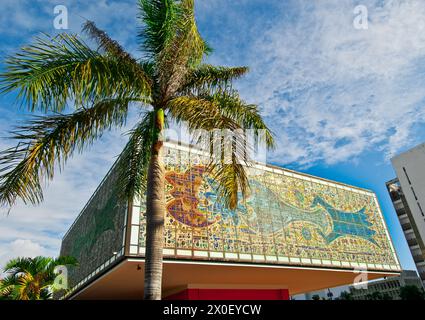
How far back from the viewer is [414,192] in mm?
53812

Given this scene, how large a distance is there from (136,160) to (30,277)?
9.60 metres

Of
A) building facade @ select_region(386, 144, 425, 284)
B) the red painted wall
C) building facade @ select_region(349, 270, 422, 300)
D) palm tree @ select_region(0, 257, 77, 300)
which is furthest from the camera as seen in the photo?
building facade @ select_region(349, 270, 422, 300)

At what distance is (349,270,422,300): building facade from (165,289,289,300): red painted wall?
66001 mm

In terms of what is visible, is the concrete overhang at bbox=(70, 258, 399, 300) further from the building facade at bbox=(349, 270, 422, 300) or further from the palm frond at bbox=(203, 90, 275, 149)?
the building facade at bbox=(349, 270, 422, 300)

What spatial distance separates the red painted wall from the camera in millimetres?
19609

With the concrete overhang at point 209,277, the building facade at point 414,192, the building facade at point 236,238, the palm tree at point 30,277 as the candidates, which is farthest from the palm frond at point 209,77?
the building facade at point 414,192

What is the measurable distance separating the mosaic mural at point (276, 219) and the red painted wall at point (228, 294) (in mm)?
4623

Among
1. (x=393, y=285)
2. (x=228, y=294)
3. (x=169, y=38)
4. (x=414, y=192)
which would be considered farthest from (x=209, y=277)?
(x=393, y=285)

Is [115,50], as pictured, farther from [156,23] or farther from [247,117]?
[247,117]

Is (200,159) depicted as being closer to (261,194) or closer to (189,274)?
(261,194)

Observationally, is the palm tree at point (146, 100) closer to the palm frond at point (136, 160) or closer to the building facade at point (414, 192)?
the palm frond at point (136, 160)

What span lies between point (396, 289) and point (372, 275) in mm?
73902

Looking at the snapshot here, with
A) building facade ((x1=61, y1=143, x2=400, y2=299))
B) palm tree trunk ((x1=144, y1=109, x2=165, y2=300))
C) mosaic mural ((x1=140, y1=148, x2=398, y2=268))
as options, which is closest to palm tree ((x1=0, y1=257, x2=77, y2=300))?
building facade ((x1=61, y1=143, x2=400, y2=299))
